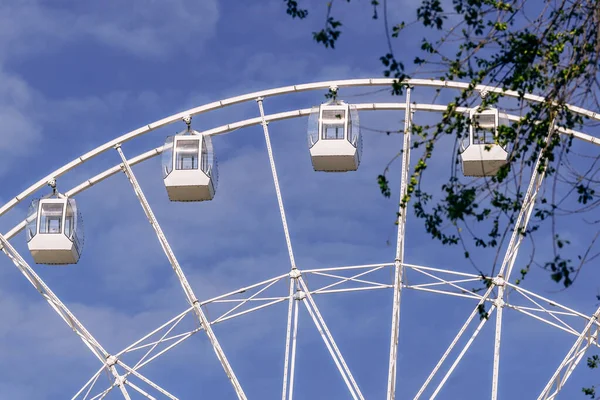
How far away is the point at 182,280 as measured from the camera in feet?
131

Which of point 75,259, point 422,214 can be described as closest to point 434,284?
point 75,259

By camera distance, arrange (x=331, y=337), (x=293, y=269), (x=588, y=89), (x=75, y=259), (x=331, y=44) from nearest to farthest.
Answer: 1. (x=588, y=89)
2. (x=331, y=44)
3. (x=331, y=337)
4. (x=293, y=269)
5. (x=75, y=259)

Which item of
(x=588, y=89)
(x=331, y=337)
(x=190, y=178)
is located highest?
(x=588, y=89)

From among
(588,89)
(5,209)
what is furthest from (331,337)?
(588,89)

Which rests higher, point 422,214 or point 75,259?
point 422,214

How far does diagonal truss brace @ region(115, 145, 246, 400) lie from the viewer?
38.5 meters

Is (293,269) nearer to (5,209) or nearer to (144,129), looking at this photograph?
(144,129)

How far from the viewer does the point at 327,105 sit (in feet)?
136

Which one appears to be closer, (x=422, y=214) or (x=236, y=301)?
(x=422, y=214)

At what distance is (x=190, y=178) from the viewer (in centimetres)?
4159

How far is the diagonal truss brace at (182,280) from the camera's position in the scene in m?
38.5

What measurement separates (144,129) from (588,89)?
2310cm

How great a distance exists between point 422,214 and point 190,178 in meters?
20.1

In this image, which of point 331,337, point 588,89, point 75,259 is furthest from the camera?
point 75,259
